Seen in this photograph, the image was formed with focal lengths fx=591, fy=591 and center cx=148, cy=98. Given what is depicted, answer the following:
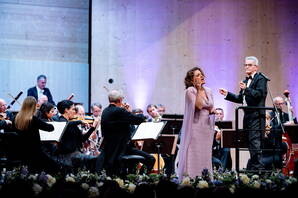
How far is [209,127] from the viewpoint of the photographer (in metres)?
6.21

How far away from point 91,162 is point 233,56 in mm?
5348

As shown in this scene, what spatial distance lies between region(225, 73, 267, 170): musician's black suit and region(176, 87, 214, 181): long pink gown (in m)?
1.17

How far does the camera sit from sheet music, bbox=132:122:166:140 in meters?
7.42

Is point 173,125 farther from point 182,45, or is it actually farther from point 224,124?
point 182,45

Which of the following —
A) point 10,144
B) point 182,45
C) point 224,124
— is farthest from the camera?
point 182,45

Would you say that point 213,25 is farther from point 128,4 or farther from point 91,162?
point 91,162

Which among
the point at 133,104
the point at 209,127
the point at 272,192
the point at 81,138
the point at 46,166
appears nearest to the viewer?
the point at 272,192

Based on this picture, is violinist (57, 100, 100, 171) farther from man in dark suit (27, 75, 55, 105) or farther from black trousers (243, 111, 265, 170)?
man in dark suit (27, 75, 55, 105)

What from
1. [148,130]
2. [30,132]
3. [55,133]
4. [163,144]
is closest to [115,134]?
[148,130]

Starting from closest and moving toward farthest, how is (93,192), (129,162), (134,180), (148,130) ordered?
(93,192)
(134,180)
(148,130)
(129,162)

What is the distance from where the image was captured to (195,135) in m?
6.12

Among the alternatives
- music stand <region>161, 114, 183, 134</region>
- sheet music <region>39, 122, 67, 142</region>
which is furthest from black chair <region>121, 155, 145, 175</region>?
music stand <region>161, 114, 183, 134</region>

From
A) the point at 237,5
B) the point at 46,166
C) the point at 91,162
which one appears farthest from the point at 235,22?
the point at 46,166

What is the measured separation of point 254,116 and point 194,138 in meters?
1.65
